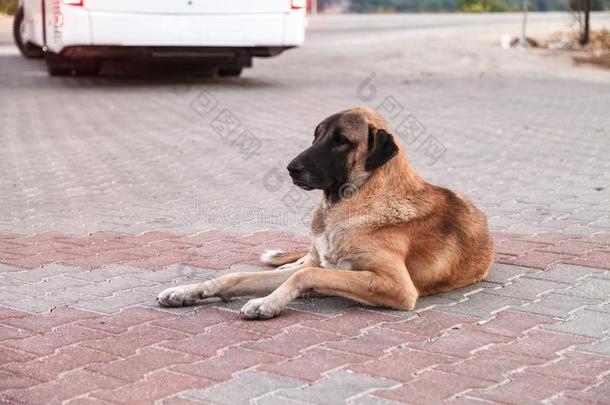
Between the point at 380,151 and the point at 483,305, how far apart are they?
37.4 inches

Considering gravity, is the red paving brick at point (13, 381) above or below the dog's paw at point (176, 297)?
above

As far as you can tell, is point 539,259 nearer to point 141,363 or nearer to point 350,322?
point 350,322

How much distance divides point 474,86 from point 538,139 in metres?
4.98

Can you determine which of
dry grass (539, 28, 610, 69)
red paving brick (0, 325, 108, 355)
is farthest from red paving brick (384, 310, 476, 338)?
dry grass (539, 28, 610, 69)

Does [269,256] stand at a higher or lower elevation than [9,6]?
lower

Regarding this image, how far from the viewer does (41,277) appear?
5699 mm

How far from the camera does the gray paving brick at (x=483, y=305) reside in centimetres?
504

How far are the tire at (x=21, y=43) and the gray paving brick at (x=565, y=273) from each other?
13.7 m

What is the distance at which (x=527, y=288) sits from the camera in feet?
18.1

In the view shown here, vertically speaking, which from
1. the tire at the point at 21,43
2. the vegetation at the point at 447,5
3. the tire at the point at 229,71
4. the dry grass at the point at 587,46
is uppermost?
the tire at the point at 21,43

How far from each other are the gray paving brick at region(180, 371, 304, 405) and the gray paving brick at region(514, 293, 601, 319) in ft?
5.32

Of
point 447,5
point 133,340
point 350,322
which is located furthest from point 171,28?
point 447,5

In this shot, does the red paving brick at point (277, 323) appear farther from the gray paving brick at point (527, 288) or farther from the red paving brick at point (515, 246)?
the red paving brick at point (515, 246)

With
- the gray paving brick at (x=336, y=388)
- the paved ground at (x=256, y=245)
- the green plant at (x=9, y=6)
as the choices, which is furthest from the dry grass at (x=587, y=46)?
the gray paving brick at (x=336, y=388)
